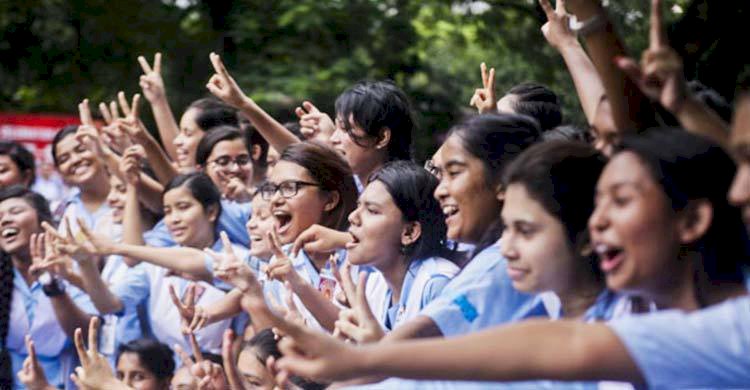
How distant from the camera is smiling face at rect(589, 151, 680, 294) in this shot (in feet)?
9.21

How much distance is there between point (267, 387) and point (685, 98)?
95.1 inches

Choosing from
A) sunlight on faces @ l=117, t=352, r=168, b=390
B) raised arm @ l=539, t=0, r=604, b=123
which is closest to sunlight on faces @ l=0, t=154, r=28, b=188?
sunlight on faces @ l=117, t=352, r=168, b=390

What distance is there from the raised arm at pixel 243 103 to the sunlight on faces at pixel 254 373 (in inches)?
45.0

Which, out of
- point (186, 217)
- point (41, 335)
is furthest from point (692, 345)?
point (41, 335)

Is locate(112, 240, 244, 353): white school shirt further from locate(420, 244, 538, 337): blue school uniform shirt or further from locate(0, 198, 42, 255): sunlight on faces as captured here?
locate(420, 244, 538, 337): blue school uniform shirt

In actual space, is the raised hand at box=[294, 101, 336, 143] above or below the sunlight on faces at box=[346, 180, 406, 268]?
above

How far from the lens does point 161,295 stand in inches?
256

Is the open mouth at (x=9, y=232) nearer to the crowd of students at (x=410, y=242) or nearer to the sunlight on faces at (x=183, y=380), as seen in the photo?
the crowd of students at (x=410, y=242)

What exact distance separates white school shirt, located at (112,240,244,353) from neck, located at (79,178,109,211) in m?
1.01

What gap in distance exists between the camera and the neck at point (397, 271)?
4.69 m

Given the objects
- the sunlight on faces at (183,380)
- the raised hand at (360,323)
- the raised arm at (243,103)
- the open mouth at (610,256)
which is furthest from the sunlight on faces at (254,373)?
the open mouth at (610,256)

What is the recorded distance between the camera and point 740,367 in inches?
103

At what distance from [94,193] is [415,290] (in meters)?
3.52

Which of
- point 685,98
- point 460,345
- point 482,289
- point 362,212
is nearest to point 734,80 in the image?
point 362,212
